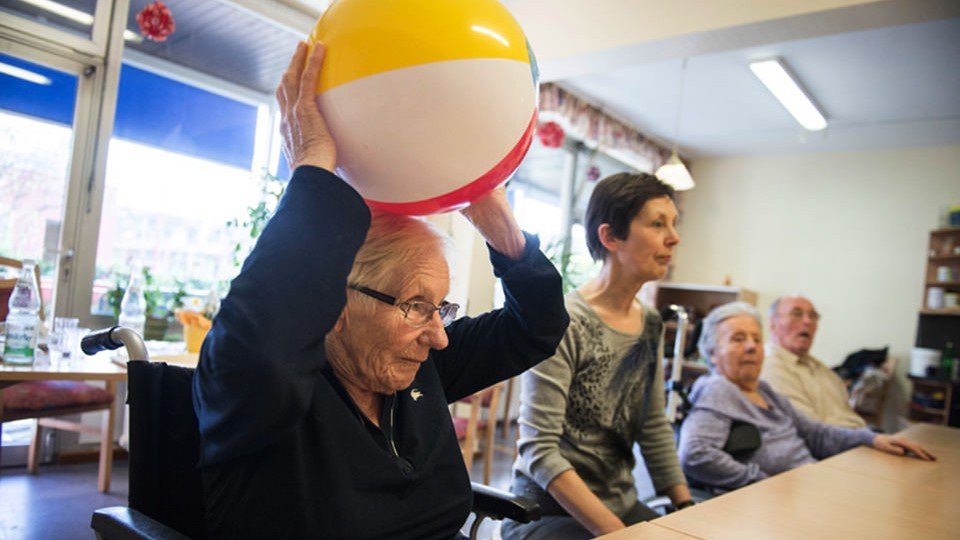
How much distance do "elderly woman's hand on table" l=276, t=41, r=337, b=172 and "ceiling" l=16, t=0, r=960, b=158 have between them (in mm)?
2903

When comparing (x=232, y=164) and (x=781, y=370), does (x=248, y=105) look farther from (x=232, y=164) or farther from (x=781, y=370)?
(x=781, y=370)

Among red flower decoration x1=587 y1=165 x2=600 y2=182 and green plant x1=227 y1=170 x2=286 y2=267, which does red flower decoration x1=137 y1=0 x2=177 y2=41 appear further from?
red flower decoration x1=587 y1=165 x2=600 y2=182

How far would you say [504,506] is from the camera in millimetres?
1157

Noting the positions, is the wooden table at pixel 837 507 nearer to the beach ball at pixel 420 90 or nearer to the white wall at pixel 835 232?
the beach ball at pixel 420 90

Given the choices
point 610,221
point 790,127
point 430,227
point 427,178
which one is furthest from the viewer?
point 790,127

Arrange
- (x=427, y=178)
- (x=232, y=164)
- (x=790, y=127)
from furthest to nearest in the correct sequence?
(x=790, y=127) → (x=232, y=164) → (x=427, y=178)

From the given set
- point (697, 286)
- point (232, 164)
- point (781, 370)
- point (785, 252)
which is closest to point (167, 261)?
point (232, 164)

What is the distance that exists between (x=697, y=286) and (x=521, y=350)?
5.80 metres

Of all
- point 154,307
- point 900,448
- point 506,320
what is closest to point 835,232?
point 900,448

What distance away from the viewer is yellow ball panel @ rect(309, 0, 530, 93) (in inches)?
29.5

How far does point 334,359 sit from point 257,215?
2.80 metres

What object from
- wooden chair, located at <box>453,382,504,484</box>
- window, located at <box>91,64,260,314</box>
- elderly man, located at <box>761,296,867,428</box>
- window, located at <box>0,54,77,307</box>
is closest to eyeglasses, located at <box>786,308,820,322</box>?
elderly man, located at <box>761,296,867,428</box>

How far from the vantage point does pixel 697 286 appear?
6.53 metres

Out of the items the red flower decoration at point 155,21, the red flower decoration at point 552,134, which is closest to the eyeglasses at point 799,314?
the red flower decoration at point 552,134
